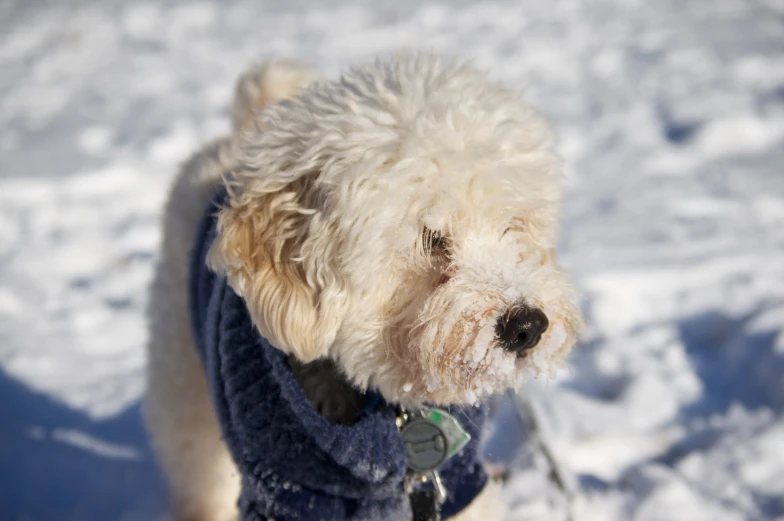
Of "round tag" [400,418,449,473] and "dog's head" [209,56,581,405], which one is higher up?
"dog's head" [209,56,581,405]

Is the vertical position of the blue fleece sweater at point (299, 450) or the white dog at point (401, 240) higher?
the white dog at point (401, 240)

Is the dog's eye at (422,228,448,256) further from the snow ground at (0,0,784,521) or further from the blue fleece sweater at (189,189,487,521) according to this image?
the snow ground at (0,0,784,521)

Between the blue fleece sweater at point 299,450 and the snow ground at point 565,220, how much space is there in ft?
2.40

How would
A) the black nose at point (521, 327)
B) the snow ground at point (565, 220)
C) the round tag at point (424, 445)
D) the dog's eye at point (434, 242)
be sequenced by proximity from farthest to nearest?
the snow ground at point (565, 220), the round tag at point (424, 445), the dog's eye at point (434, 242), the black nose at point (521, 327)

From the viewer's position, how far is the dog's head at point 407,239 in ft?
4.89

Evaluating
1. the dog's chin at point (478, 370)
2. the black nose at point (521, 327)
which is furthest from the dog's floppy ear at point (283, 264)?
the black nose at point (521, 327)

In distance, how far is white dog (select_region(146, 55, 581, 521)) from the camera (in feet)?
4.90

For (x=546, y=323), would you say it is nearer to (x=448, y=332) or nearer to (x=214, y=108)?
(x=448, y=332)

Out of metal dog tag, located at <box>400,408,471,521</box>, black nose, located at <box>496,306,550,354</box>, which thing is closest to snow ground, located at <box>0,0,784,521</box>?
metal dog tag, located at <box>400,408,471,521</box>

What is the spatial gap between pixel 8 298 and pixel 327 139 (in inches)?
105

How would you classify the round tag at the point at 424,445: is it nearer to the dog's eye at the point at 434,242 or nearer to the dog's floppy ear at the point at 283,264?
the dog's floppy ear at the point at 283,264

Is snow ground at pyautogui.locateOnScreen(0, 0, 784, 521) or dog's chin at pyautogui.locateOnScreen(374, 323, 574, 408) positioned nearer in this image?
dog's chin at pyautogui.locateOnScreen(374, 323, 574, 408)

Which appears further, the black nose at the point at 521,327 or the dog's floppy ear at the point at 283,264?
the dog's floppy ear at the point at 283,264

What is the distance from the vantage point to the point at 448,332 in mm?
1459
